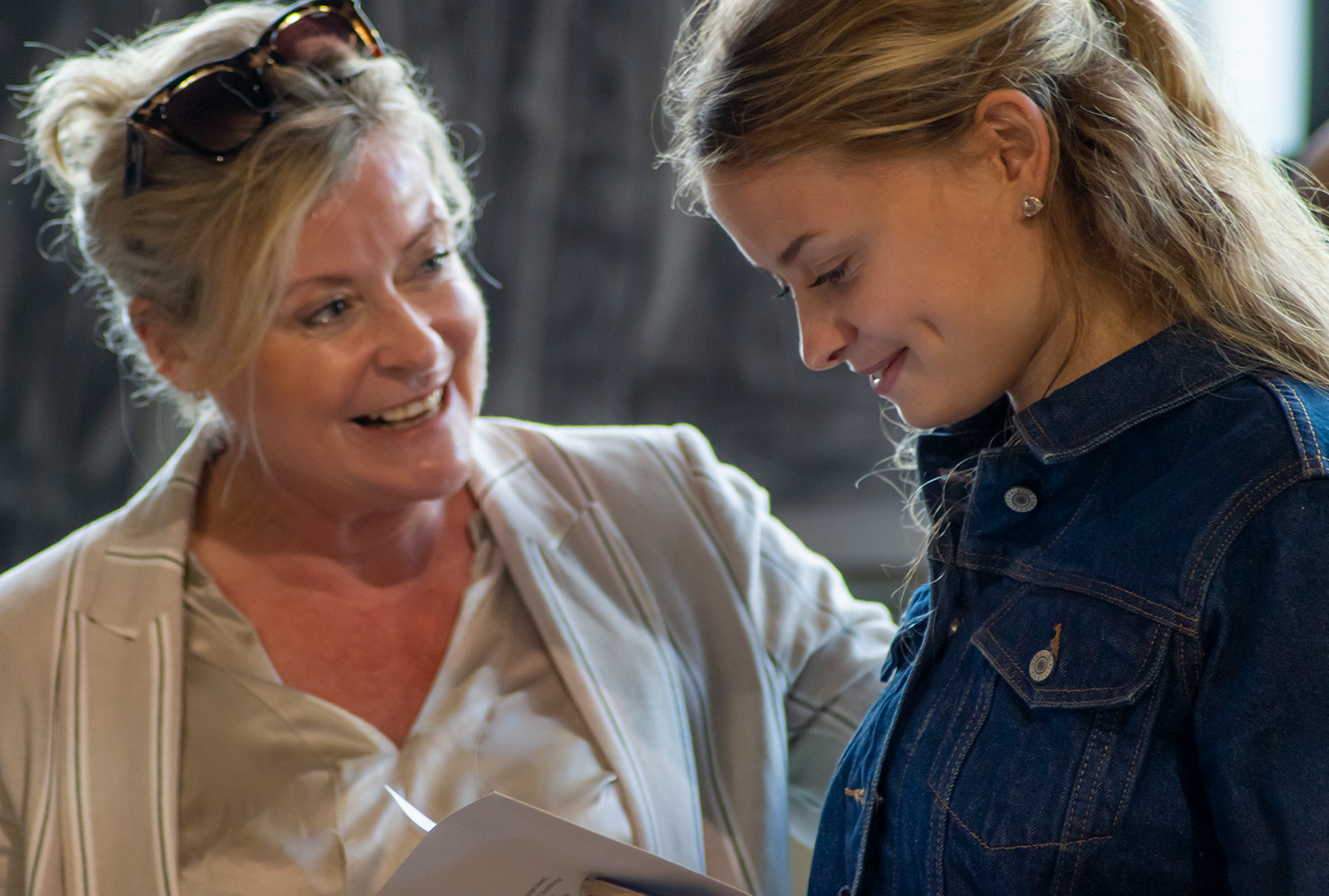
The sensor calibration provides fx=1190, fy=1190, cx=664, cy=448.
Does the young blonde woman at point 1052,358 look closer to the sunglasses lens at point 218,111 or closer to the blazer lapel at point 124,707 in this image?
the sunglasses lens at point 218,111

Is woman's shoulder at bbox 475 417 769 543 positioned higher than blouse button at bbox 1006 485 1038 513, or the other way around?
blouse button at bbox 1006 485 1038 513

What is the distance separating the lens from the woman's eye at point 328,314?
1417 millimetres

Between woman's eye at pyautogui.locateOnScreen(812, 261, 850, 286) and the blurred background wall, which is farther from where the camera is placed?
the blurred background wall

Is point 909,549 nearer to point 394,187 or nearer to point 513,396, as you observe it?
point 513,396

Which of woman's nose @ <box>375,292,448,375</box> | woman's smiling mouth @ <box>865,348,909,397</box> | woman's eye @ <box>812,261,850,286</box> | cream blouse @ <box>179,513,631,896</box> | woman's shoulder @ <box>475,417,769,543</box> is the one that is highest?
woman's eye @ <box>812,261,850,286</box>

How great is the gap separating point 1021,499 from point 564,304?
1.59 meters

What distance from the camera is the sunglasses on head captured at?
1390mm

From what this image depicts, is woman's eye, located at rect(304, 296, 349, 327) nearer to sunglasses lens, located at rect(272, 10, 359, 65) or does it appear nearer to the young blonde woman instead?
sunglasses lens, located at rect(272, 10, 359, 65)

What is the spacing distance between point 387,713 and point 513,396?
115 centimetres

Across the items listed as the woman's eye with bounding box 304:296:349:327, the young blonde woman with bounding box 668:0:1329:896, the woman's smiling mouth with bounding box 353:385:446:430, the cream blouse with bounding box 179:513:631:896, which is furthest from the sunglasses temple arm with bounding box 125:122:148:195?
the young blonde woman with bounding box 668:0:1329:896

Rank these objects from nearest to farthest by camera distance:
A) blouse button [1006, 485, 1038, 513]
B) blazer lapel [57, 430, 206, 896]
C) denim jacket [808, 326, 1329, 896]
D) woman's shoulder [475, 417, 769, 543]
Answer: denim jacket [808, 326, 1329, 896], blouse button [1006, 485, 1038, 513], blazer lapel [57, 430, 206, 896], woman's shoulder [475, 417, 769, 543]

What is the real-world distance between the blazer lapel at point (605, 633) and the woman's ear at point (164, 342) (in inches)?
15.2

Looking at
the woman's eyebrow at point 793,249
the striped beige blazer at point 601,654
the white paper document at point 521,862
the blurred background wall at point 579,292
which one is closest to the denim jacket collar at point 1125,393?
the woman's eyebrow at point 793,249

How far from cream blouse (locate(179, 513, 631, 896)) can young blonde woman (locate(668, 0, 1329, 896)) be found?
44 centimetres
